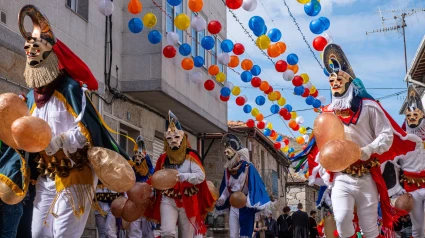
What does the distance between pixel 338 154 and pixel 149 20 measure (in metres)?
8.79

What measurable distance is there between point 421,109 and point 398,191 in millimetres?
1839

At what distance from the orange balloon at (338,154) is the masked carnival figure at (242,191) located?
17.5 ft

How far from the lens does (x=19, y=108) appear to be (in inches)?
223

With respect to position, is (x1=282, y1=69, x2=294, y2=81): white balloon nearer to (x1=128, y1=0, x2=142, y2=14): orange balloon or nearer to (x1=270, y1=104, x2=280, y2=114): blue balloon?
(x1=270, y1=104, x2=280, y2=114): blue balloon

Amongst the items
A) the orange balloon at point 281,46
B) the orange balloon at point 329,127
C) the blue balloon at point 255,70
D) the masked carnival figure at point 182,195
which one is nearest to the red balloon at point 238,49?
the blue balloon at point 255,70

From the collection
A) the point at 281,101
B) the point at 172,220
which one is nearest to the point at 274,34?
the point at 281,101

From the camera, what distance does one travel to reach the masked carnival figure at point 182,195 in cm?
952

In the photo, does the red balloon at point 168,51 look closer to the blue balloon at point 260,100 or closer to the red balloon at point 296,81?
the red balloon at point 296,81

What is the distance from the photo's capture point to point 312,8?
47.2 ft

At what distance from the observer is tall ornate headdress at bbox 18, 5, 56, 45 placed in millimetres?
5977

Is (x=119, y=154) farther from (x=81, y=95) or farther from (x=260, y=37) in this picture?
(x=260, y=37)

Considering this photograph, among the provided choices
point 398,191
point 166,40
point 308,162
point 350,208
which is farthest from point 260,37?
point 350,208

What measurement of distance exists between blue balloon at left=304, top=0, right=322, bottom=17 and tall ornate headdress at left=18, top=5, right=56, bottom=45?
362 inches

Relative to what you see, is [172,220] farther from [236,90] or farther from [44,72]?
[236,90]
